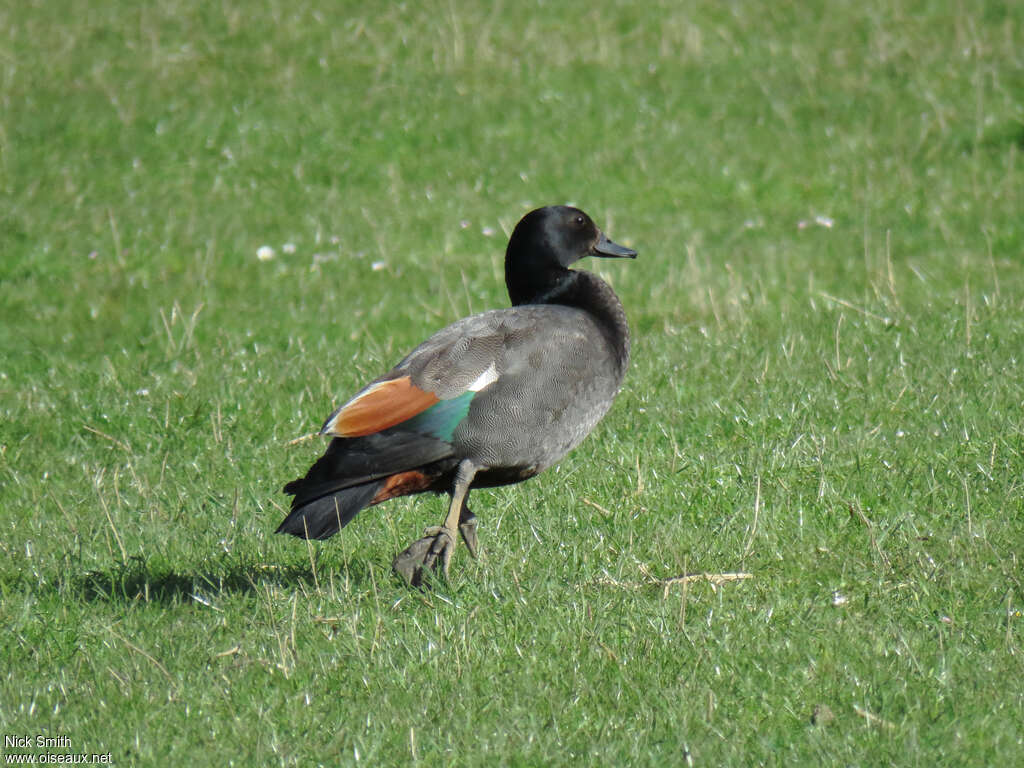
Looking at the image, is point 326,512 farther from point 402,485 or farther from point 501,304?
point 501,304

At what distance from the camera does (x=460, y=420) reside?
511cm

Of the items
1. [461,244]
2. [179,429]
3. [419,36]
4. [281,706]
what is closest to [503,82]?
[419,36]

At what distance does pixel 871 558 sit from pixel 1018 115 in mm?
9306

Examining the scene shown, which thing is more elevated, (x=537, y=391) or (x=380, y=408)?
(x=380, y=408)

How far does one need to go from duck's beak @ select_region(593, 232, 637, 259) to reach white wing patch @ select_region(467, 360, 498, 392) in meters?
1.26

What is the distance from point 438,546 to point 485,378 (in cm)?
66

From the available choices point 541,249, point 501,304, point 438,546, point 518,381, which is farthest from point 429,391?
point 501,304

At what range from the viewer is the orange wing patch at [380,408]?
4.94 meters

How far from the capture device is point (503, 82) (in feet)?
46.4

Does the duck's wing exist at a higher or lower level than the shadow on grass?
higher

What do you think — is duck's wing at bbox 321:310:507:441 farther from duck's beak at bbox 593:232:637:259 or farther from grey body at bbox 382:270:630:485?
duck's beak at bbox 593:232:637:259

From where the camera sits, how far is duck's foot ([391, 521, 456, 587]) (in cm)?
506

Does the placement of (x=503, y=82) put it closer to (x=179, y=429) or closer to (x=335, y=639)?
(x=179, y=429)

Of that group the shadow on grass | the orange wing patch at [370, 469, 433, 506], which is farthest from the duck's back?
the shadow on grass
